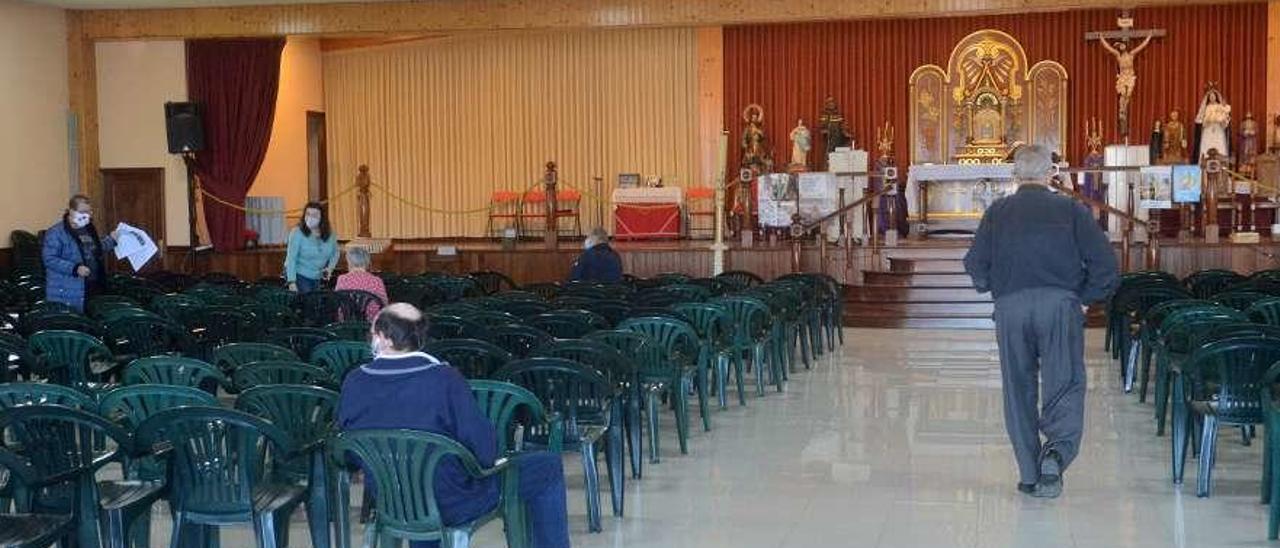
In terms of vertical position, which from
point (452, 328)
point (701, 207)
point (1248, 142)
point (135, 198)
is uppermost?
point (1248, 142)

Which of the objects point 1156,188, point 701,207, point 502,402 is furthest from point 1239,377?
point 701,207

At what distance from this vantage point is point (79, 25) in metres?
18.7

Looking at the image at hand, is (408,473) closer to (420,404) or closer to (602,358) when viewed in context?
(420,404)

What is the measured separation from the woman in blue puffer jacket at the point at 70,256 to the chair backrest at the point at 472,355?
15.5ft

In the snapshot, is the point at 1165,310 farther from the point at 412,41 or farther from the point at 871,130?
the point at 412,41

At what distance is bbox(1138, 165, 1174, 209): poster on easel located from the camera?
1669 cm

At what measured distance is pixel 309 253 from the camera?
11.3m

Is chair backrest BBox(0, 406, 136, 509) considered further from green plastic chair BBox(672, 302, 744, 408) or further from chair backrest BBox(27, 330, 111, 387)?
green plastic chair BBox(672, 302, 744, 408)

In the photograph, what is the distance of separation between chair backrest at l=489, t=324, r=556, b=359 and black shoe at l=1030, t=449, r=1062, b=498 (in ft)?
8.04

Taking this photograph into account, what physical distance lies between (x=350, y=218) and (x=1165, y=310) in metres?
16.8

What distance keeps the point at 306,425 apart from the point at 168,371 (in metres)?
1.39

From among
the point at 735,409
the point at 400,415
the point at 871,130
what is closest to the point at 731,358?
the point at 735,409

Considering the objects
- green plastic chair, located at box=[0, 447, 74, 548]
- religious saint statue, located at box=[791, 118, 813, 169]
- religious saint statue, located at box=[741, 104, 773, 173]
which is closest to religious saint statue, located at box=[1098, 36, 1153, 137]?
religious saint statue, located at box=[791, 118, 813, 169]

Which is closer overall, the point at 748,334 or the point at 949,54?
the point at 748,334
